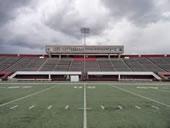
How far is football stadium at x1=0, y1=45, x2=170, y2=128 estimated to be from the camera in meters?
6.36

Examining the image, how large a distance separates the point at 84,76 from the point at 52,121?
4081 centimetres

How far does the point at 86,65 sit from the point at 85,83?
26.7 metres

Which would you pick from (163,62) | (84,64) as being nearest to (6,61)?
(84,64)

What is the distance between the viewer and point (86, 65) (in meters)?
58.2

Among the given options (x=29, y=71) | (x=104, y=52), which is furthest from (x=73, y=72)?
(x=104, y=52)

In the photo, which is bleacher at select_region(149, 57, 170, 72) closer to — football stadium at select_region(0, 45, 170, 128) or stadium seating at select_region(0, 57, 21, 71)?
football stadium at select_region(0, 45, 170, 128)

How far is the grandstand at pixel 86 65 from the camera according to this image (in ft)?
156

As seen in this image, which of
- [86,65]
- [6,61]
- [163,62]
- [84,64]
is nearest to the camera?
[86,65]

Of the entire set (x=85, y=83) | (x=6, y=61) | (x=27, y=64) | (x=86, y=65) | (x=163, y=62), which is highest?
(x=6, y=61)

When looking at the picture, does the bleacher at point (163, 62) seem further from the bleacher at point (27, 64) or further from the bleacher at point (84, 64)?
the bleacher at point (27, 64)

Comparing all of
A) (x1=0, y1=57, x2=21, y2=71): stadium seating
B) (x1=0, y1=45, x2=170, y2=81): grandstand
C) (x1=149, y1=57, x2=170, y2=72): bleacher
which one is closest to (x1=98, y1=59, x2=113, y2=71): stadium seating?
(x1=0, y1=45, x2=170, y2=81): grandstand

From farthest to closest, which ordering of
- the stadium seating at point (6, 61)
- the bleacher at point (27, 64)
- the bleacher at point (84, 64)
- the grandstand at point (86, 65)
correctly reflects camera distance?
the stadium seating at point (6, 61)
the bleacher at point (84, 64)
the bleacher at point (27, 64)
the grandstand at point (86, 65)

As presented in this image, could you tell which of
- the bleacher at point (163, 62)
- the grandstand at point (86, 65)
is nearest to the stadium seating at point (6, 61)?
the grandstand at point (86, 65)

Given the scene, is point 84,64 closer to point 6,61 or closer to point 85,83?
point 85,83
